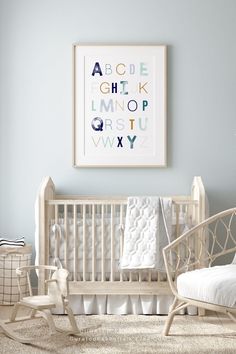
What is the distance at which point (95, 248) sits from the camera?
4195 mm

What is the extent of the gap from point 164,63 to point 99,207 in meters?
1.06

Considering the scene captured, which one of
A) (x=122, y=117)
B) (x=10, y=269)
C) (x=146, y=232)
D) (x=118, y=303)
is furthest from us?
(x=122, y=117)

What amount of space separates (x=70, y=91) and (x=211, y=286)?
191 cm

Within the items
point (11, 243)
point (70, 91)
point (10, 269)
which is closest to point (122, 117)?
point (70, 91)

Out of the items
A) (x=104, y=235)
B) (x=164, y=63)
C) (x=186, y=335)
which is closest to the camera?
(x=186, y=335)

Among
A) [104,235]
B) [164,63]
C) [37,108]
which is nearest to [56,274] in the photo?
[104,235]

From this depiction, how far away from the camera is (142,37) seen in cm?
473

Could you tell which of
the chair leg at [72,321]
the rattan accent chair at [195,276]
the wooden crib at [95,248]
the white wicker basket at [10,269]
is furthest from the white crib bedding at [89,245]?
the chair leg at [72,321]

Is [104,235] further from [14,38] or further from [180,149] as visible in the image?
[14,38]

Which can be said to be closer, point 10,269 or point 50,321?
point 50,321

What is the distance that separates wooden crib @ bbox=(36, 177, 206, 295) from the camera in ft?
13.7

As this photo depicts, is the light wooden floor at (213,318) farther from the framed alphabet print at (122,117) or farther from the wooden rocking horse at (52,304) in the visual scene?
the framed alphabet print at (122,117)

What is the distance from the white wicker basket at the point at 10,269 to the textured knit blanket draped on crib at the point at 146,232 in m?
0.71

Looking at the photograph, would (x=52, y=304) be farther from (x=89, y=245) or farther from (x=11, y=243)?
(x=11, y=243)
